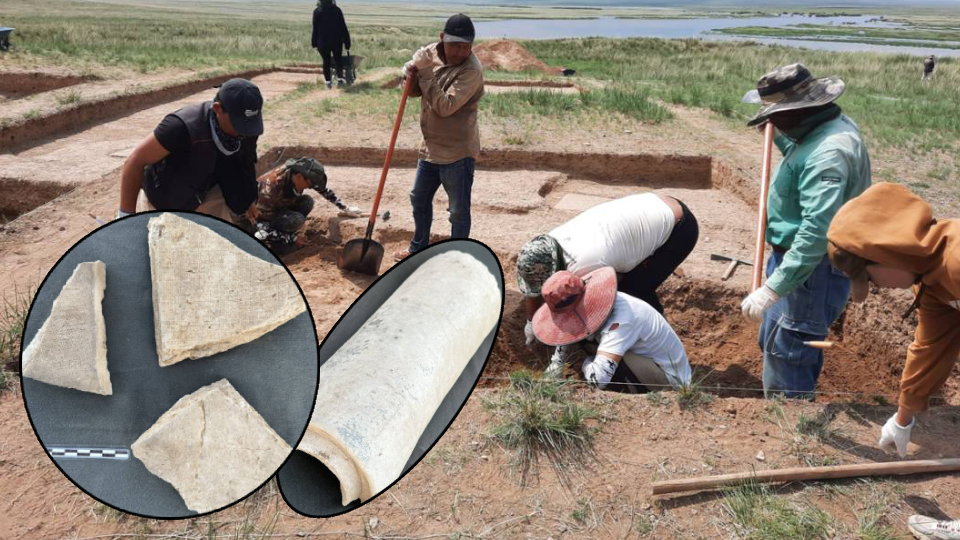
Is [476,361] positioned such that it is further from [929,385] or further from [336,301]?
[336,301]

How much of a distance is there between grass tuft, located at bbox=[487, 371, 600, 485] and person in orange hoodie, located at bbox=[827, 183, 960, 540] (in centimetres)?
118

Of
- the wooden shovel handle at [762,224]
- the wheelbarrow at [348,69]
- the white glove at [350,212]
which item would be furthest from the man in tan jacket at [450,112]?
the wheelbarrow at [348,69]

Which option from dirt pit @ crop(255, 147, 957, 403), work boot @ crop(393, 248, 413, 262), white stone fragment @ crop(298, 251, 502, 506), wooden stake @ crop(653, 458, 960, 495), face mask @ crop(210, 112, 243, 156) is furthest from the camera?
work boot @ crop(393, 248, 413, 262)

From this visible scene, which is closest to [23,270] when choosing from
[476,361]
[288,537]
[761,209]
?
[288,537]

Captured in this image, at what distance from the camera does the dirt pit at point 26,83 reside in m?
12.3

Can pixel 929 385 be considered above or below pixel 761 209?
below

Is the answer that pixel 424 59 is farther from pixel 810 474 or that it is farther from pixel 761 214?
pixel 810 474

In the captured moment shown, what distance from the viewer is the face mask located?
3.24 meters

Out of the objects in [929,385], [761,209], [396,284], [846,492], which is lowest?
[846,492]

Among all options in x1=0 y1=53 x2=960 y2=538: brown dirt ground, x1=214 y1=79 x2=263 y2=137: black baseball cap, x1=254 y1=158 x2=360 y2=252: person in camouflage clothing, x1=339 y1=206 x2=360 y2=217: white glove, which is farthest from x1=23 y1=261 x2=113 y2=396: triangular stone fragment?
x1=339 y1=206 x2=360 y2=217: white glove

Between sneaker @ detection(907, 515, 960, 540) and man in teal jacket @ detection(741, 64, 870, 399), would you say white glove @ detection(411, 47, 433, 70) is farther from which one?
sneaker @ detection(907, 515, 960, 540)

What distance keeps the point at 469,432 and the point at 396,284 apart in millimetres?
1222

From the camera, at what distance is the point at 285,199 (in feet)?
17.6

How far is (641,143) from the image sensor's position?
8.48 metres
